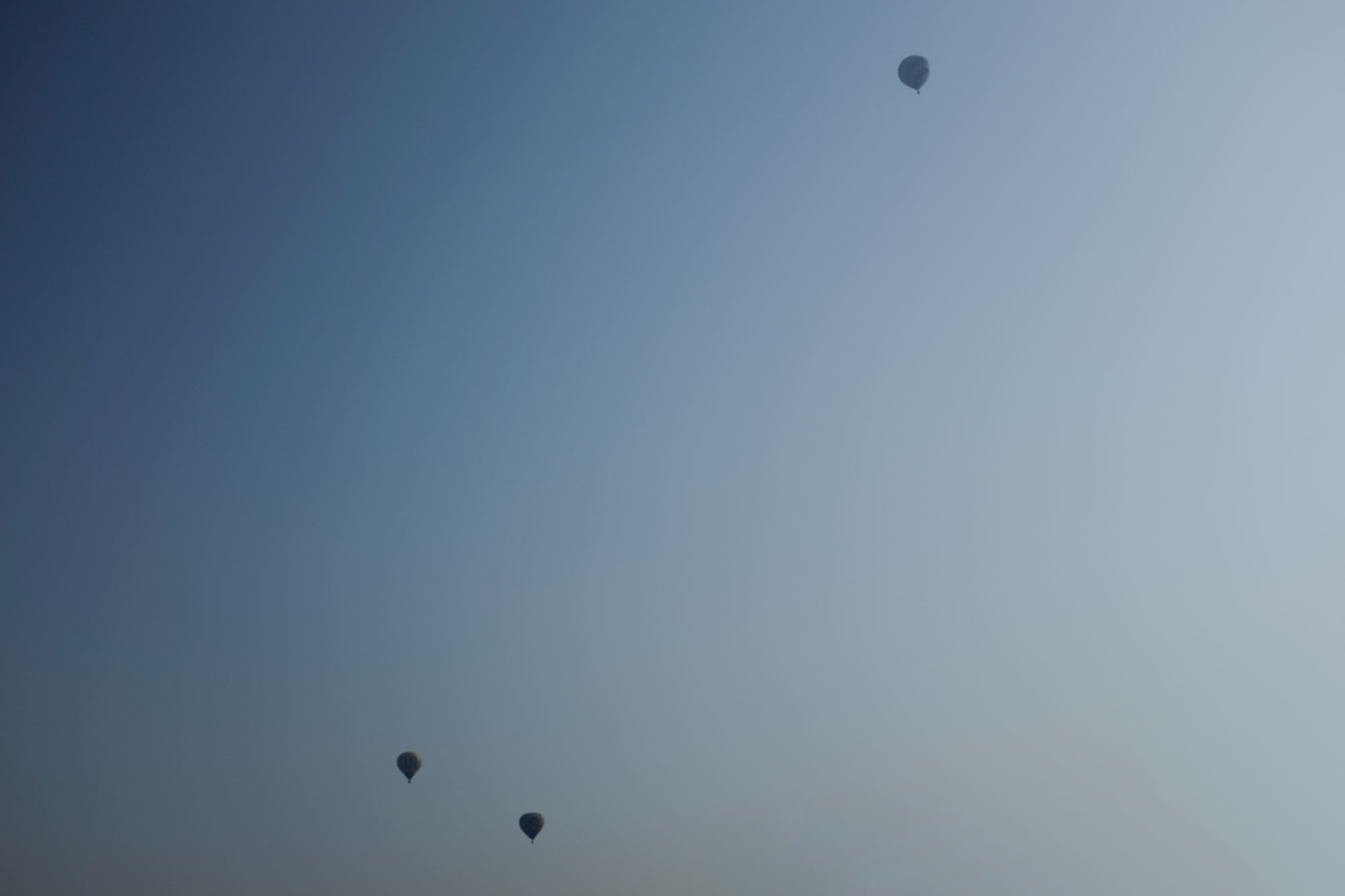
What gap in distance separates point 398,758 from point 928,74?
4515 centimetres

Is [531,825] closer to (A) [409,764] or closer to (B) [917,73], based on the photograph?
(A) [409,764]

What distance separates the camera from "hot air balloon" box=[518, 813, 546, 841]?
45.9 m

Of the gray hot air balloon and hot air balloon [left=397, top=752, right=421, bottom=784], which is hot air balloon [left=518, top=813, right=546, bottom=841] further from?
the gray hot air balloon

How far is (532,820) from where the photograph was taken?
46.0 m

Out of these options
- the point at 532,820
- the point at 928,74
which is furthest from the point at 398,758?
the point at 928,74

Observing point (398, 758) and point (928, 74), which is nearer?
point (928, 74)

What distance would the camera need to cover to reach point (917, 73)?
131ft

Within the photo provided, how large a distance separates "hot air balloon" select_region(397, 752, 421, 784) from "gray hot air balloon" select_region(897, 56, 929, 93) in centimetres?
4356

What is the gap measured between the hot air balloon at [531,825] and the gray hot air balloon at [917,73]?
41.5 meters

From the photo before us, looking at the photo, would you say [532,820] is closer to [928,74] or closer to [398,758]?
[398,758]

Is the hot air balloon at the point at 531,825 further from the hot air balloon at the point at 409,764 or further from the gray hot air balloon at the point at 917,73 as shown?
the gray hot air balloon at the point at 917,73

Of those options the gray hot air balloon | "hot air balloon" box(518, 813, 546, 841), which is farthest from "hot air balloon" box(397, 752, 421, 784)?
the gray hot air balloon

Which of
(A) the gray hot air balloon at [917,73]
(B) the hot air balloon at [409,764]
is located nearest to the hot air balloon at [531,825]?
(B) the hot air balloon at [409,764]

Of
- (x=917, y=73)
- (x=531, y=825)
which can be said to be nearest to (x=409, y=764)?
(x=531, y=825)
